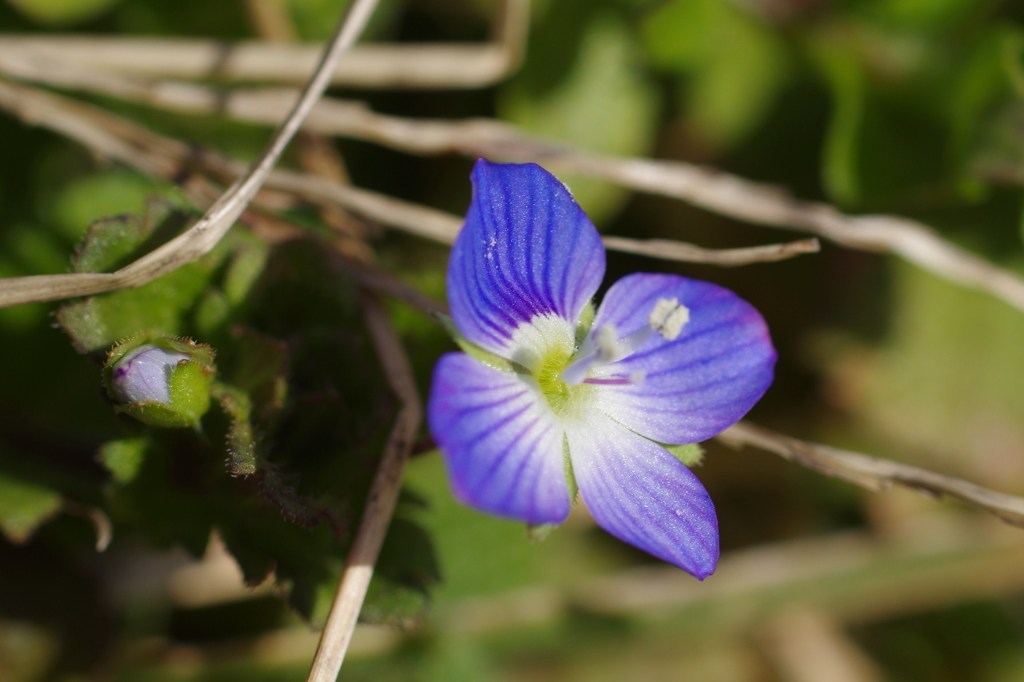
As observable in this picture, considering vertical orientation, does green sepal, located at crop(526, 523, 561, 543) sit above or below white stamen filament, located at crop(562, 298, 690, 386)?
below

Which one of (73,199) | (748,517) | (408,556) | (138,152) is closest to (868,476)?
(408,556)

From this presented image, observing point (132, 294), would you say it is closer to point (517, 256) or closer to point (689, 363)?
point (517, 256)

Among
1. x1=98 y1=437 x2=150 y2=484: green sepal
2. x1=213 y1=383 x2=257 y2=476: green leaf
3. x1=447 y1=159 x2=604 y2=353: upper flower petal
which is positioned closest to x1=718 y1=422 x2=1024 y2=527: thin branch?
x1=447 y1=159 x2=604 y2=353: upper flower petal

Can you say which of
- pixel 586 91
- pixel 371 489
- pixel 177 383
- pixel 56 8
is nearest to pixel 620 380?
pixel 371 489

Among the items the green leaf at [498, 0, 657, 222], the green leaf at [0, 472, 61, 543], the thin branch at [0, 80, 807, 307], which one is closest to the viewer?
the green leaf at [0, 472, 61, 543]

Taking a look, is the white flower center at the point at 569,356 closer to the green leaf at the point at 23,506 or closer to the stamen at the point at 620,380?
the stamen at the point at 620,380

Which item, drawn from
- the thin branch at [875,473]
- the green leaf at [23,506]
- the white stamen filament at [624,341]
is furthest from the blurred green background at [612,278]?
the thin branch at [875,473]

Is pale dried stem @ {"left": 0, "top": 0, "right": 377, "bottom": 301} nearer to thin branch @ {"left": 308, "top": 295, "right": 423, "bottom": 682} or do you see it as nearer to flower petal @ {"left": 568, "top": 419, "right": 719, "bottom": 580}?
thin branch @ {"left": 308, "top": 295, "right": 423, "bottom": 682}
